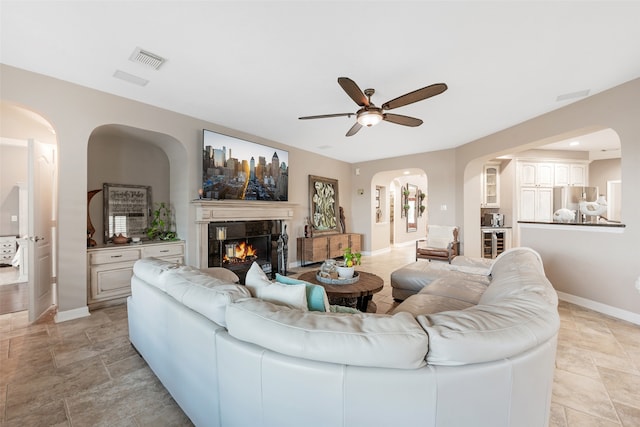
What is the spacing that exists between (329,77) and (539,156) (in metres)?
6.14

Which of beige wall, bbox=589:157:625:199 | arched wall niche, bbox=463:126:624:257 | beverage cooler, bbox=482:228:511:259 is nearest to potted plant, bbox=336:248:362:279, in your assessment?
arched wall niche, bbox=463:126:624:257

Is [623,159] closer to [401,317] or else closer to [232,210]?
[401,317]

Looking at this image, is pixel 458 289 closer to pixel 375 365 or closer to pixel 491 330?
pixel 491 330

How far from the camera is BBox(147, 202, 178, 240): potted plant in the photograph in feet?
13.5

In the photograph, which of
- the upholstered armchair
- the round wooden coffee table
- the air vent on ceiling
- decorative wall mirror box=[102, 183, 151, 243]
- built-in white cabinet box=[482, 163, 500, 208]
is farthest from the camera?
built-in white cabinet box=[482, 163, 500, 208]

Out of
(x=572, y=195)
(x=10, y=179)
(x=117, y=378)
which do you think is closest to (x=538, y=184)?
(x=572, y=195)

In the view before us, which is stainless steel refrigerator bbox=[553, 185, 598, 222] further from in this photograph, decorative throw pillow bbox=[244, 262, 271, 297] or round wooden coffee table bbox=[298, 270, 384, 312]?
decorative throw pillow bbox=[244, 262, 271, 297]

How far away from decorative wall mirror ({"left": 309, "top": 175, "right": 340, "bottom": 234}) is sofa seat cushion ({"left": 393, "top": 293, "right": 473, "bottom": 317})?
164 inches

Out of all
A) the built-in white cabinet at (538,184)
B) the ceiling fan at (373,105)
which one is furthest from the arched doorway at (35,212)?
the built-in white cabinet at (538,184)

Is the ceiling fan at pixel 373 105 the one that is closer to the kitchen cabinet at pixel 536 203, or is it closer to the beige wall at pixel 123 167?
the beige wall at pixel 123 167

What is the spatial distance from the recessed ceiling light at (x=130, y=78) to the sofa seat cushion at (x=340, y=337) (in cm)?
310

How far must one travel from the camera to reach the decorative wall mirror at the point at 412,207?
35.3ft

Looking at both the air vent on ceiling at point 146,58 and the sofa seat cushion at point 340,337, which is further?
the air vent on ceiling at point 146,58

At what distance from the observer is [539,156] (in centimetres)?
633
